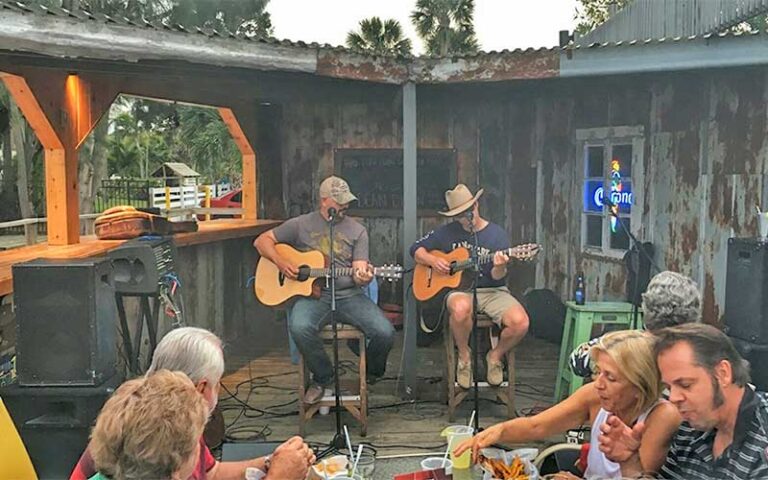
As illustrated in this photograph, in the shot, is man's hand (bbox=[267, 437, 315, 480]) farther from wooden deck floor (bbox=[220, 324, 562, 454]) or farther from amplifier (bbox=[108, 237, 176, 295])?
amplifier (bbox=[108, 237, 176, 295])

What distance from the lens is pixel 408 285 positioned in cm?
430

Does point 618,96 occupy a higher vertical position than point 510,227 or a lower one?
higher

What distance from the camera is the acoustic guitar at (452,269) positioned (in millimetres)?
3889

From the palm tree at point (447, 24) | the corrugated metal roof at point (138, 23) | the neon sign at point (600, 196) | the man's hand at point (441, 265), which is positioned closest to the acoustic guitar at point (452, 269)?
the man's hand at point (441, 265)

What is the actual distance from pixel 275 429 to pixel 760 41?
11.1 feet

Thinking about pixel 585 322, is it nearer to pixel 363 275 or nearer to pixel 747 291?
pixel 747 291

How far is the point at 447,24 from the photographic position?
19.3 m

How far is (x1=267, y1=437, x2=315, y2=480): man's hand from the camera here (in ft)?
6.32

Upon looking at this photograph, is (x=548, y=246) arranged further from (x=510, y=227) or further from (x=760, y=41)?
(x=760, y=41)

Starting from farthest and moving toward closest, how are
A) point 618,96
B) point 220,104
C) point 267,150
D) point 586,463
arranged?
point 267,150 < point 220,104 < point 618,96 < point 586,463

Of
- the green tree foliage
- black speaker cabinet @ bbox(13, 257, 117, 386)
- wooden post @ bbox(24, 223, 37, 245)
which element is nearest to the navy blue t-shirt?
black speaker cabinet @ bbox(13, 257, 117, 386)

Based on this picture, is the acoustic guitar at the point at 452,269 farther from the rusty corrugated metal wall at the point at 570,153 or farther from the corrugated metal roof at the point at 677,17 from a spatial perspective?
the corrugated metal roof at the point at 677,17

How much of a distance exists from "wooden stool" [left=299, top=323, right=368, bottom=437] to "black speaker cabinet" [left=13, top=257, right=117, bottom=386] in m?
1.25

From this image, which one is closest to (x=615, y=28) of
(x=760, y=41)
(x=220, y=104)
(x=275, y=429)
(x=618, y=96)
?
(x=618, y=96)
